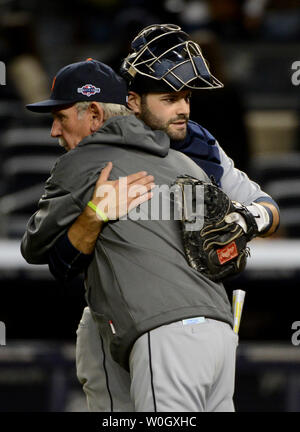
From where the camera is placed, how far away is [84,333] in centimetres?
321

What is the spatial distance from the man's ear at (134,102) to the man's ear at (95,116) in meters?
0.13

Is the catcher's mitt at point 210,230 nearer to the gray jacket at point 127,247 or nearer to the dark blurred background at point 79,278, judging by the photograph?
the gray jacket at point 127,247

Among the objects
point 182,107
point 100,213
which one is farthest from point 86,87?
point 100,213

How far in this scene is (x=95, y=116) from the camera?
3.02 metres

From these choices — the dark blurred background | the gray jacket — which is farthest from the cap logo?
the dark blurred background

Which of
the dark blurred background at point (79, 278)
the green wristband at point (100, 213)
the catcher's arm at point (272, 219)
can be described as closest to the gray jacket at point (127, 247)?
the green wristband at point (100, 213)

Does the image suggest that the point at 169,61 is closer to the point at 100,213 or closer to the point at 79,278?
the point at 100,213

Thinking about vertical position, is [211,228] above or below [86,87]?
below

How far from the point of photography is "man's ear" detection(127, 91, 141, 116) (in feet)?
10.1

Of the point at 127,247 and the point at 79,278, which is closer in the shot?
the point at 127,247

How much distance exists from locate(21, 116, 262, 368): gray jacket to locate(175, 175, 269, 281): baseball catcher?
1.5 inches

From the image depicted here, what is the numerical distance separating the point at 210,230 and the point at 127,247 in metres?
0.26

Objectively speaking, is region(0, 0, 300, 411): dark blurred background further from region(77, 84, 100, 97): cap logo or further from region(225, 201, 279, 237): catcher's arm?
region(77, 84, 100, 97): cap logo

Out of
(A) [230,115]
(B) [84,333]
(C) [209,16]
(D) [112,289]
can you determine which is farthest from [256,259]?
(C) [209,16]
